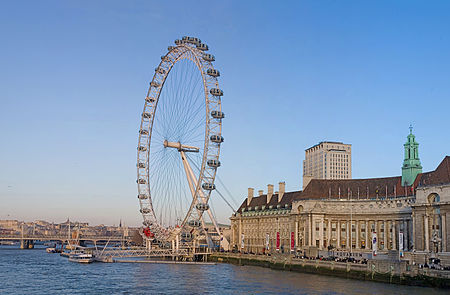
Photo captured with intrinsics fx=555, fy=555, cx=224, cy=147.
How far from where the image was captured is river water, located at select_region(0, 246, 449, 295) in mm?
56531

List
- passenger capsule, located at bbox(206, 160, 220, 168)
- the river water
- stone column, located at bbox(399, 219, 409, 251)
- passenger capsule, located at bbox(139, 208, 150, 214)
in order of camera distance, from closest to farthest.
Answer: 1. the river water
2. passenger capsule, located at bbox(206, 160, 220, 168)
3. stone column, located at bbox(399, 219, 409, 251)
4. passenger capsule, located at bbox(139, 208, 150, 214)

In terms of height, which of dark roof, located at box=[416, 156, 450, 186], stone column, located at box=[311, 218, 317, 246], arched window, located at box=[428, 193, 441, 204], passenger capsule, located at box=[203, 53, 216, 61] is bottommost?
stone column, located at box=[311, 218, 317, 246]

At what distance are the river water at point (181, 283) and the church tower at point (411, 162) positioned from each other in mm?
28083

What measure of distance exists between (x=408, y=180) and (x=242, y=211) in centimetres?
4598

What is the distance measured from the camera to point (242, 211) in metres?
128

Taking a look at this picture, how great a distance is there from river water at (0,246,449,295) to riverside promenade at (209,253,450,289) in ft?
5.20

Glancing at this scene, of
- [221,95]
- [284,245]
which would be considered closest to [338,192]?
[284,245]

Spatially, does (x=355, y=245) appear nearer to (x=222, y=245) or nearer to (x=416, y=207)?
(x=416, y=207)

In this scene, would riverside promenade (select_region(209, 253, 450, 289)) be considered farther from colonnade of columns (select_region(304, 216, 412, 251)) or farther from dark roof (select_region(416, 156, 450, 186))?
dark roof (select_region(416, 156, 450, 186))

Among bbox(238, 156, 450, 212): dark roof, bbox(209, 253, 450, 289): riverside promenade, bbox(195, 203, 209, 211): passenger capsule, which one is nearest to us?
bbox(209, 253, 450, 289): riverside promenade

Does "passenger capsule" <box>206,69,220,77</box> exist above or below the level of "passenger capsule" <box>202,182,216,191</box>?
above

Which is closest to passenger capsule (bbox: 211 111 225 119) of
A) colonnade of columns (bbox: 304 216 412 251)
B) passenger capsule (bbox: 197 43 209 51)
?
passenger capsule (bbox: 197 43 209 51)

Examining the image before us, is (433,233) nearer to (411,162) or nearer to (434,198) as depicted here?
(434,198)

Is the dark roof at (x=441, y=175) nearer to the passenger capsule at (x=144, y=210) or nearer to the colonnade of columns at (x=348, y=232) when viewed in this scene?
the colonnade of columns at (x=348, y=232)
